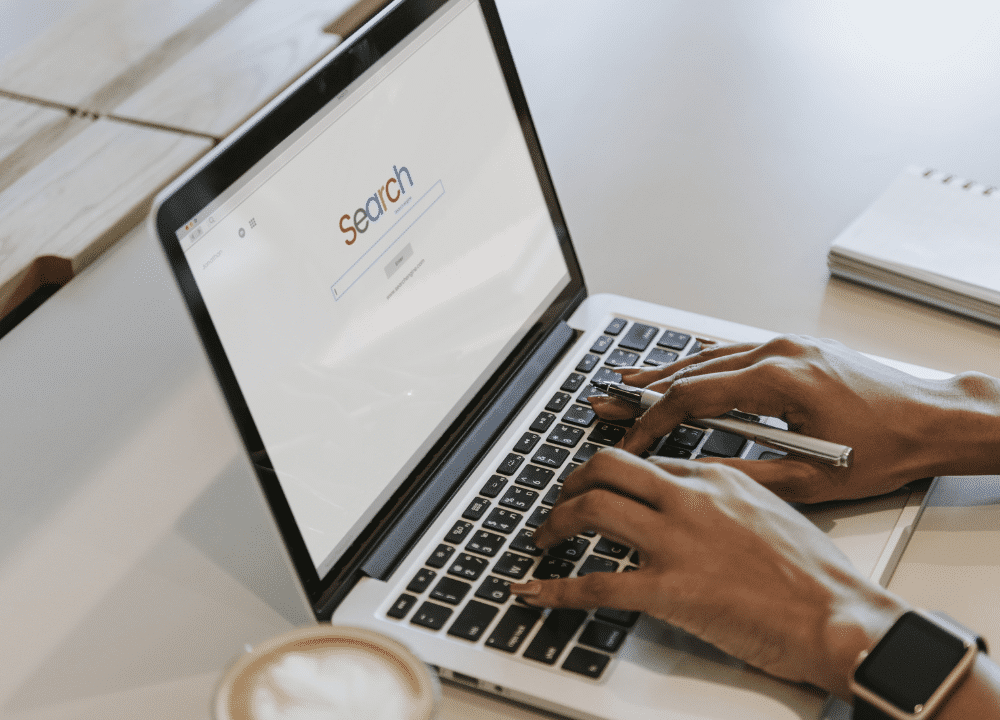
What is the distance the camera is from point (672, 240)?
1.09 meters

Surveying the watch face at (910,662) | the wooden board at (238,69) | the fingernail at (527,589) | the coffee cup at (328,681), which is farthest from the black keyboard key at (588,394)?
the wooden board at (238,69)

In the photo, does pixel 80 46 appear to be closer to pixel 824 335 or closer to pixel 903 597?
pixel 824 335

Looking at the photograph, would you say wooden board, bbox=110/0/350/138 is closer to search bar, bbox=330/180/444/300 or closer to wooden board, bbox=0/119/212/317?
wooden board, bbox=0/119/212/317

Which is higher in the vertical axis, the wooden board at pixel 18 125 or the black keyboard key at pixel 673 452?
the black keyboard key at pixel 673 452

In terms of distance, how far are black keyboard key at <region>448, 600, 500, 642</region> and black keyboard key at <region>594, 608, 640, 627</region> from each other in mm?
67

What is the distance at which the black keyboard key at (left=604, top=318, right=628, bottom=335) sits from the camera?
0.93 metres

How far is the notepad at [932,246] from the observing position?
0.96 metres

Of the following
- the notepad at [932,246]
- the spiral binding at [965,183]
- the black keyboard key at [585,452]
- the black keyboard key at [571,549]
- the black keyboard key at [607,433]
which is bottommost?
the black keyboard key at [571,549]

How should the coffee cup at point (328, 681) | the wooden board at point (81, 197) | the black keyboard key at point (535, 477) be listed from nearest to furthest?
the coffee cup at point (328, 681) < the black keyboard key at point (535, 477) < the wooden board at point (81, 197)

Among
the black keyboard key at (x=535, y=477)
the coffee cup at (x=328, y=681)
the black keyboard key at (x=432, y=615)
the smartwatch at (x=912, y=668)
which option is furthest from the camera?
the black keyboard key at (x=535, y=477)

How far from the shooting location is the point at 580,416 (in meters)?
0.84

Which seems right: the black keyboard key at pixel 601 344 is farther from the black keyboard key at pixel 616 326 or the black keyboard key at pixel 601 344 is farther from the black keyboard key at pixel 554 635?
the black keyboard key at pixel 554 635

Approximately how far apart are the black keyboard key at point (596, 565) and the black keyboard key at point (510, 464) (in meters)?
0.11

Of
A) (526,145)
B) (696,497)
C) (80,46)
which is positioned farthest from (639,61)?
(696,497)
